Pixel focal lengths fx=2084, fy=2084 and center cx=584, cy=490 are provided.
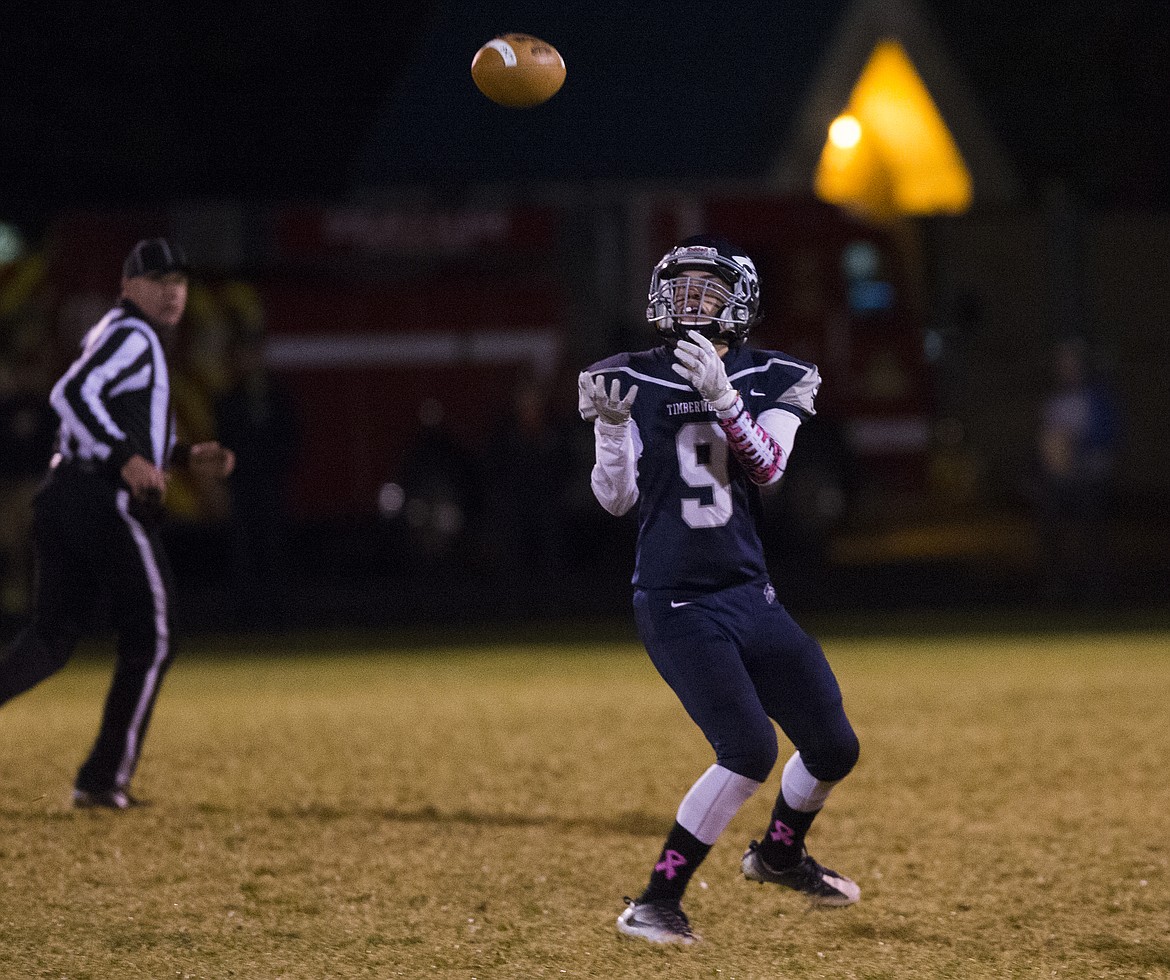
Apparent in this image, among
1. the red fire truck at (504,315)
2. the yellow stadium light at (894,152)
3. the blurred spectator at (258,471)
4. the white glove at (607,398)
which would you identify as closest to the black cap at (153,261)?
the white glove at (607,398)

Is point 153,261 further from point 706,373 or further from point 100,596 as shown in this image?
point 706,373

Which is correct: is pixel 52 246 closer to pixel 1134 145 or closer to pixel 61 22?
pixel 61 22

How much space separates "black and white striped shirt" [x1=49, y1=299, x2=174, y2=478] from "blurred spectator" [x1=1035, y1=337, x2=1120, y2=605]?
972 centimetres

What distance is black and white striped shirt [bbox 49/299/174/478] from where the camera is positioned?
816cm

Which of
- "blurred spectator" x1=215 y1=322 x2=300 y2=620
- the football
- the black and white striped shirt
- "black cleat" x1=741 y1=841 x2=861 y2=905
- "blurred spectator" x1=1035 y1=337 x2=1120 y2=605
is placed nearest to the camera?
"black cleat" x1=741 y1=841 x2=861 y2=905

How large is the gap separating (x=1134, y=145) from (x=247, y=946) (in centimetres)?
3221

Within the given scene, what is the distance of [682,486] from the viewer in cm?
629

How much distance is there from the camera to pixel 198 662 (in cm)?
1392

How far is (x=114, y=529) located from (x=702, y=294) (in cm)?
302

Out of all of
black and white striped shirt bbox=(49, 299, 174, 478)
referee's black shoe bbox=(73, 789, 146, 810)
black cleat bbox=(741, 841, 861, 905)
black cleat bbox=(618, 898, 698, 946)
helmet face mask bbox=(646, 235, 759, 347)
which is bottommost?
referee's black shoe bbox=(73, 789, 146, 810)

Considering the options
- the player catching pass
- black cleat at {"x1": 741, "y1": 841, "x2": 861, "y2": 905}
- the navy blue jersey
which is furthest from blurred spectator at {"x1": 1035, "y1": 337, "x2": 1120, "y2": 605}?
the navy blue jersey

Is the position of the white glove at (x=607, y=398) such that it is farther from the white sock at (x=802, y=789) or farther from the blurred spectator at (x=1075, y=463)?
the blurred spectator at (x=1075, y=463)

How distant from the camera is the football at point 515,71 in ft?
25.4

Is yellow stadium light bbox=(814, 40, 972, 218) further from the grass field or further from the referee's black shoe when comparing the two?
the referee's black shoe
